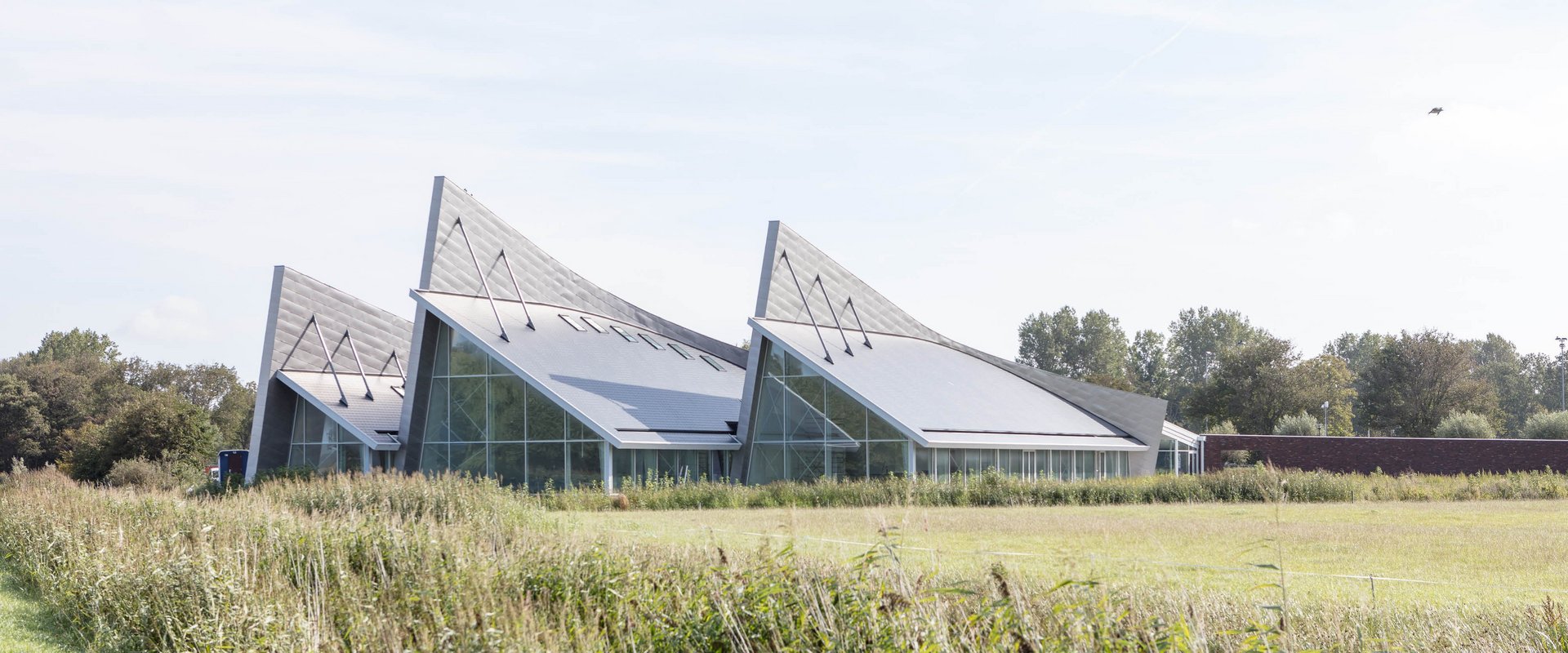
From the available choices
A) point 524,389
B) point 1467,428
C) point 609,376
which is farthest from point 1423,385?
point 524,389

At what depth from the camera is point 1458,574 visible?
43.5 feet

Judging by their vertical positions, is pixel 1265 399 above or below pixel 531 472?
above

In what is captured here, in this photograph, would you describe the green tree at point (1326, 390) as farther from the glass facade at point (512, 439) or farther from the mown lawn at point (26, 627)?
the mown lawn at point (26, 627)

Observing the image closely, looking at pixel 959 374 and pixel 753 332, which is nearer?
pixel 753 332

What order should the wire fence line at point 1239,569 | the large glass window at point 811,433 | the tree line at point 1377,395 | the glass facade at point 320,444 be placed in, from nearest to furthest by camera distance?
the wire fence line at point 1239,569 → the large glass window at point 811,433 → the glass facade at point 320,444 → the tree line at point 1377,395

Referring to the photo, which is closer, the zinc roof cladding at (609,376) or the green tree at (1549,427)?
the zinc roof cladding at (609,376)

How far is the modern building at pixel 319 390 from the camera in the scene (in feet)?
116

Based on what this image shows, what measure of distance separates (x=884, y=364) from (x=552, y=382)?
9.54m

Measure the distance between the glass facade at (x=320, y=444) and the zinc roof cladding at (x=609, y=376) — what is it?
489 cm

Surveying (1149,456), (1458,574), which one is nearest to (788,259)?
(1149,456)

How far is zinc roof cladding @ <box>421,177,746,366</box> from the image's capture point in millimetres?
34688

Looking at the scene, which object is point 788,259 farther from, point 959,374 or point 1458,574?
point 1458,574

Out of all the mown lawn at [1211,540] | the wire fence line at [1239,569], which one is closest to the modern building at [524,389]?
the mown lawn at [1211,540]

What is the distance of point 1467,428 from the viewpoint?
52906 mm
